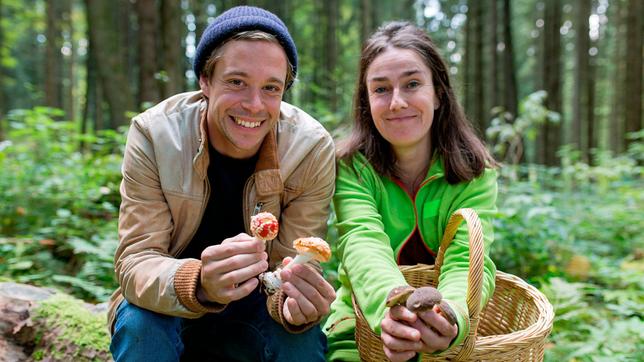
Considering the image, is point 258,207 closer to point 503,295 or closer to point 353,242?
point 353,242

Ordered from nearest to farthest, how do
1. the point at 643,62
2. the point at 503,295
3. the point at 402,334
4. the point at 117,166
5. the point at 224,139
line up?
the point at 402,334 → the point at 224,139 → the point at 503,295 → the point at 117,166 → the point at 643,62

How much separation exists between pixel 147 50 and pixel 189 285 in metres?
5.33

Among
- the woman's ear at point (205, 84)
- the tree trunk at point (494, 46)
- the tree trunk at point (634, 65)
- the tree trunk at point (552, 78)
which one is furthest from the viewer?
the tree trunk at point (552, 78)

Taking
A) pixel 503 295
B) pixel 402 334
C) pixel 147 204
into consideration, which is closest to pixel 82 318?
pixel 147 204

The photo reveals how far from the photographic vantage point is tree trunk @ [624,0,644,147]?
30.5 ft

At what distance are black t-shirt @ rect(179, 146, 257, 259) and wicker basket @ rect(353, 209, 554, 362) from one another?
2.10 ft

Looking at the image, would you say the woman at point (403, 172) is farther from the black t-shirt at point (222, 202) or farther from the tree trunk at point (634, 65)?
the tree trunk at point (634, 65)

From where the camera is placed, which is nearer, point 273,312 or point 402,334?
point 402,334

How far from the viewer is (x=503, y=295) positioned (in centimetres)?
237

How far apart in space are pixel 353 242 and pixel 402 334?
59 centimetres

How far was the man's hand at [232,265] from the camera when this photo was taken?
1550 millimetres

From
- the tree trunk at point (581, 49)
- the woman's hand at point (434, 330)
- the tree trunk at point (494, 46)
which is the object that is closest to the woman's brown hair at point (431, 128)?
the woman's hand at point (434, 330)

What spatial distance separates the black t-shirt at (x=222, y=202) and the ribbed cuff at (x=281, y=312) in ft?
1.26

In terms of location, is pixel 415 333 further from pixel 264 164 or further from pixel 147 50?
pixel 147 50
